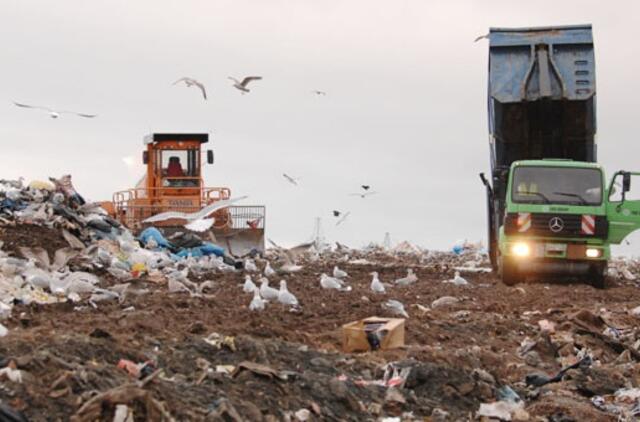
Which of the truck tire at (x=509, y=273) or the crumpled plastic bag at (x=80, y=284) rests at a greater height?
the crumpled plastic bag at (x=80, y=284)

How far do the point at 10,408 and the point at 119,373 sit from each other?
89cm

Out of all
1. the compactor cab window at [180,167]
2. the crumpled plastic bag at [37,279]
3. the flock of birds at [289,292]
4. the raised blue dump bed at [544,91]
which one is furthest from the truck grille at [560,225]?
the compactor cab window at [180,167]

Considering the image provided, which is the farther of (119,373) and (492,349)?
(492,349)

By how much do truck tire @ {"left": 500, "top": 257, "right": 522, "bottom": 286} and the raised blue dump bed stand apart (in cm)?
261

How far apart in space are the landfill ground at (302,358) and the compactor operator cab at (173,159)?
A: 10574mm

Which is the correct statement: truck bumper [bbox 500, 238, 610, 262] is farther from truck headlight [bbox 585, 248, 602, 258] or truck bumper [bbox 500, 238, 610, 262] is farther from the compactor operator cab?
the compactor operator cab

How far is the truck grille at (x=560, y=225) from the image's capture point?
1531 centimetres

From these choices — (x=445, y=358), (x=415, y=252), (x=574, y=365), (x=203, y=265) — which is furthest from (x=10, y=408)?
(x=415, y=252)

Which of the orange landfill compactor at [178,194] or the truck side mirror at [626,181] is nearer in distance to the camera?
the truck side mirror at [626,181]

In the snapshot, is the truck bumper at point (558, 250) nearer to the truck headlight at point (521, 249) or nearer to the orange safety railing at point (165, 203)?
the truck headlight at point (521, 249)

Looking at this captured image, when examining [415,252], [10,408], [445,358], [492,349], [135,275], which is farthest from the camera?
[415,252]

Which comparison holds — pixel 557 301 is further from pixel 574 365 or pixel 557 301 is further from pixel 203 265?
pixel 203 265

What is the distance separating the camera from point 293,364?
21.6ft

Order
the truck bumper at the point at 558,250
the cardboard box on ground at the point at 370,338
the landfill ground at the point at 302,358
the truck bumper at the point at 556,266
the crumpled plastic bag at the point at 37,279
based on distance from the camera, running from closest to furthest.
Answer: the landfill ground at the point at 302,358, the cardboard box on ground at the point at 370,338, the crumpled plastic bag at the point at 37,279, the truck bumper at the point at 558,250, the truck bumper at the point at 556,266
